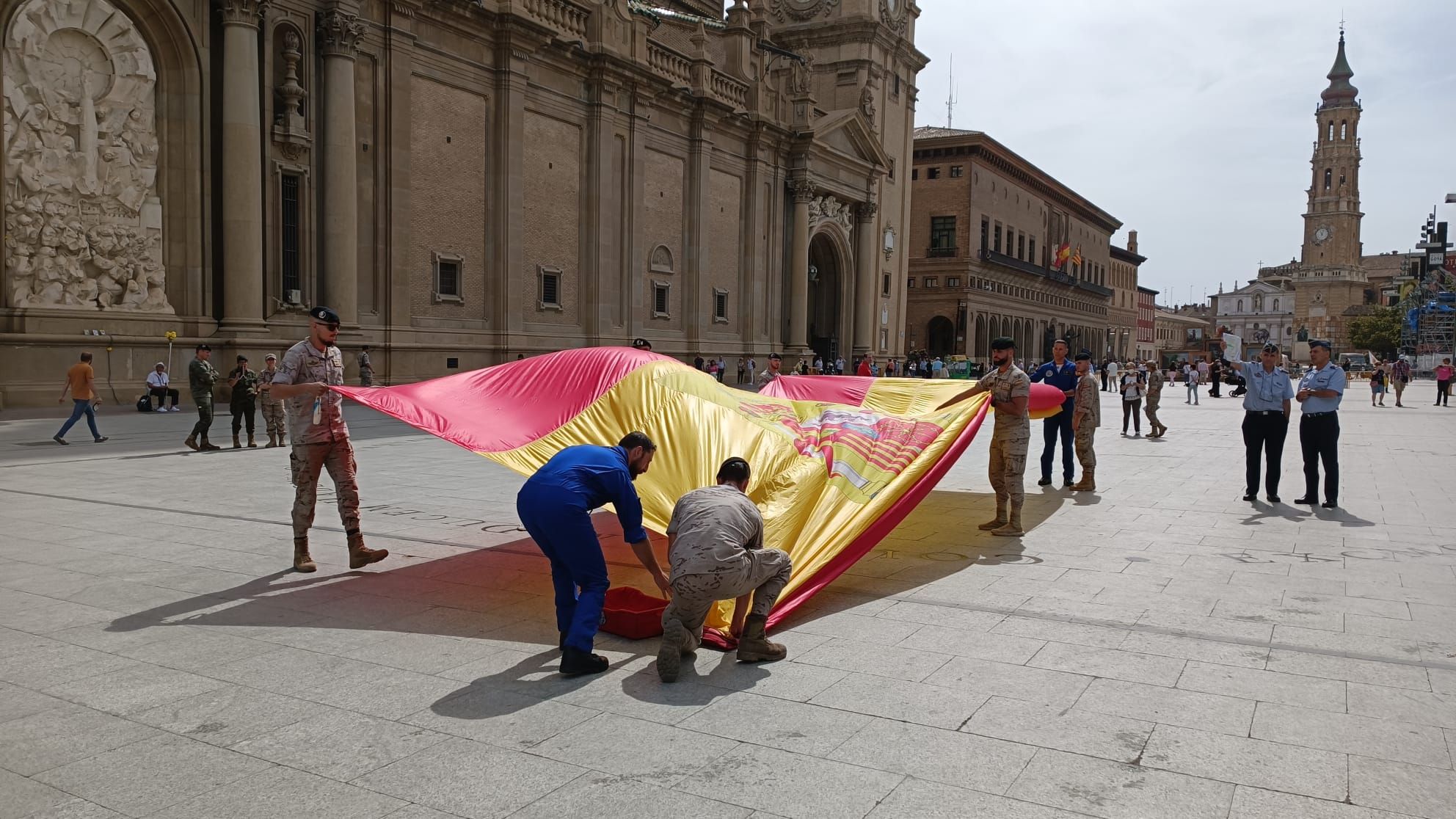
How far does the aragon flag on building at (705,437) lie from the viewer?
7.52 metres

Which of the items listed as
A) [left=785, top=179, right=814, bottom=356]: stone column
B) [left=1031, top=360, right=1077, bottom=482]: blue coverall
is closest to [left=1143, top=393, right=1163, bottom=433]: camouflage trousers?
[left=1031, top=360, right=1077, bottom=482]: blue coverall

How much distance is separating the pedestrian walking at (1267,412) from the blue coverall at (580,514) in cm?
976

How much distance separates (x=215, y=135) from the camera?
914 inches

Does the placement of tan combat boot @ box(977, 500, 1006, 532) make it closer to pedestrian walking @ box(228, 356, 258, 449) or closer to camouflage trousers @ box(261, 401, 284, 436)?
→ camouflage trousers @ box(261, 401, 284, 436)

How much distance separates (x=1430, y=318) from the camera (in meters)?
91.6

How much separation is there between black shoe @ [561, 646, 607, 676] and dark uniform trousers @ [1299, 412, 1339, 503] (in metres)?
10.1

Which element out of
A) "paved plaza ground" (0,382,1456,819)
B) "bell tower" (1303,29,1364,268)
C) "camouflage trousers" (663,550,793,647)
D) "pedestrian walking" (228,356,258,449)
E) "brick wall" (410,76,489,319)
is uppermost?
"bell tower" (1303,29,1364,268)

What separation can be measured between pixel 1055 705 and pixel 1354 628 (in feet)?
9.74

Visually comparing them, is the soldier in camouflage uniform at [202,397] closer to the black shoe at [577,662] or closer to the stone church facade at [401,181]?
the stone church facade at [401,181]

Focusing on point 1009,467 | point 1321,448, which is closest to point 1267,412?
point 1321,448

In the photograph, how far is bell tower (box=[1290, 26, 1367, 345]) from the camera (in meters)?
153

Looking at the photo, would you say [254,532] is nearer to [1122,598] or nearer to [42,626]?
[42,626]

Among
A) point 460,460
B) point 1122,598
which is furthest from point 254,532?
point 1122,598

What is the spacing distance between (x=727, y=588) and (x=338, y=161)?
2304 cm
